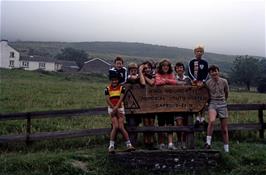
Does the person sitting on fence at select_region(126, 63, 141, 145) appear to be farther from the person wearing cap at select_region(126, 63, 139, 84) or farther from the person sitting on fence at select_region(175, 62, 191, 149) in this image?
the person sitting on fence at select_region(175, 62, 191, 149)

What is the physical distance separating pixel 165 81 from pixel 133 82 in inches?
26.6

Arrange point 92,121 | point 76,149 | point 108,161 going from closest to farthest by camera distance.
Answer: point 108,161 → point 76,149 → point 92,121

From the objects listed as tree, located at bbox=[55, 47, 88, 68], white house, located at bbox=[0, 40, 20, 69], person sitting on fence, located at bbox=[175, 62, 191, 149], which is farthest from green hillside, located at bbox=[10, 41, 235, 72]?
person sitting on fence, located at bbox=[175, 62, 191, 149]

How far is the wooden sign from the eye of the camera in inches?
359

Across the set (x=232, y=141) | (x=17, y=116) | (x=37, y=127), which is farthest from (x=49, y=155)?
(x=232, y=141)

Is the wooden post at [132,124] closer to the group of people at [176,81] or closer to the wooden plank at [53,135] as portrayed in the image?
the group of people at [176,81]

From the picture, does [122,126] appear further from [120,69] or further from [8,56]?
[8,56]

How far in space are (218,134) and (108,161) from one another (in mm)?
3826

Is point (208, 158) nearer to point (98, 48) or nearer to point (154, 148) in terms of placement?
point (154, 148)

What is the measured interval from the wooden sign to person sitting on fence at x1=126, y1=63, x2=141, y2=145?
126mm

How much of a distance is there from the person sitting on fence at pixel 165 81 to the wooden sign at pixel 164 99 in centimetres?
13

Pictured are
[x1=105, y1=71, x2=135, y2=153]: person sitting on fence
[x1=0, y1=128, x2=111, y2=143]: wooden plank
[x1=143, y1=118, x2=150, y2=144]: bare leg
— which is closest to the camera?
[x1=105, y1=71, x2=135, y2=153]: person sitting on fence

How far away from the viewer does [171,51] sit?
15025 cm

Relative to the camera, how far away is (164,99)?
9148 mm
